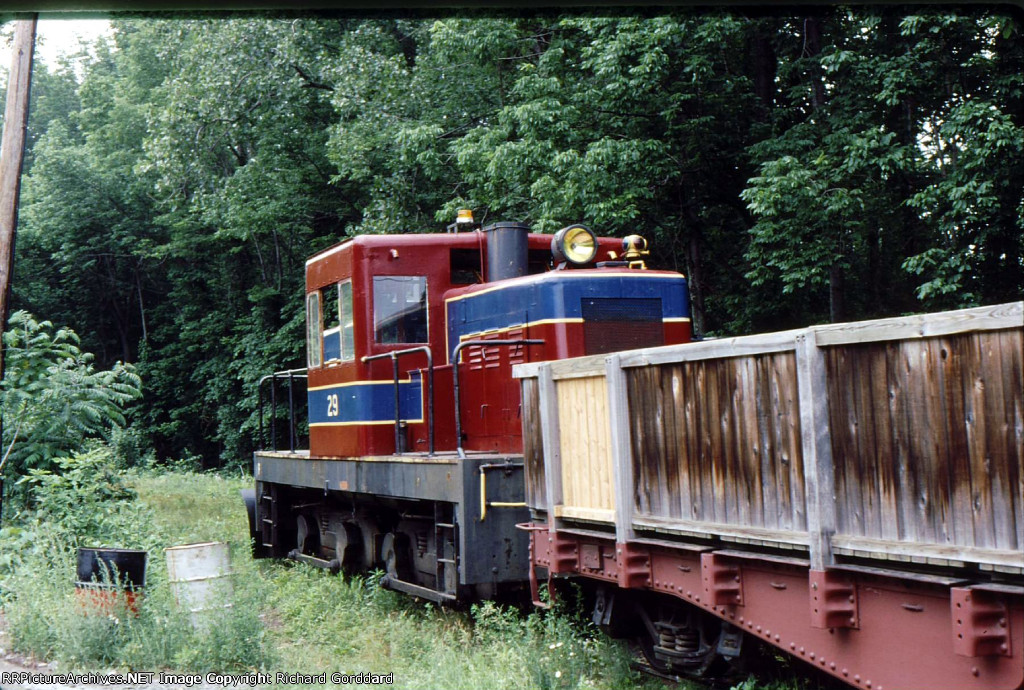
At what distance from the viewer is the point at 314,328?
30.2ft

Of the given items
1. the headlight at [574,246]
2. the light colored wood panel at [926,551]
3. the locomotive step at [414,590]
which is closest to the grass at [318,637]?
the locomotive step at [414,590]

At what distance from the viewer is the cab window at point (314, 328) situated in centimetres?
910

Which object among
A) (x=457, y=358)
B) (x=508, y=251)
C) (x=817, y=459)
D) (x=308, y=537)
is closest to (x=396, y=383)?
(x=457, y=358)

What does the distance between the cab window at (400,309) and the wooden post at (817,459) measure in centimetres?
472

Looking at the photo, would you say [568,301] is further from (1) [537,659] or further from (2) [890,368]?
(2) [890,368]

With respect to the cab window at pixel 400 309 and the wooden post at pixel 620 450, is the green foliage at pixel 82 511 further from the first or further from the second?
the wooden post at pixel 620 450

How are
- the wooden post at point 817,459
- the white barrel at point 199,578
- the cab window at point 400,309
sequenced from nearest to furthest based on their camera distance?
the wooden post at point 817,459 < the white barrel at point 199,578 < the cab window at point 400,309

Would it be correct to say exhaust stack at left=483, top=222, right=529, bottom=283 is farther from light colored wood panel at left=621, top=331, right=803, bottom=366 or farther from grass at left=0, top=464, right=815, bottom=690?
light colored wood panel at left=621, top=331, right=803, bottom=366

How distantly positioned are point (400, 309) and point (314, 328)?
1.46 m

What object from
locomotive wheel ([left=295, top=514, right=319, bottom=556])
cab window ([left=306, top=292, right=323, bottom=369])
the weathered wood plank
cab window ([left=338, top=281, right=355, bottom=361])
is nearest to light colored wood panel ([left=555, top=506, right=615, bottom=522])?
the weathered wood plank

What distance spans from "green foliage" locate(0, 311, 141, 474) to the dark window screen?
5.87 m

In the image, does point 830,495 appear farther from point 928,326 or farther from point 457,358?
point 457,358

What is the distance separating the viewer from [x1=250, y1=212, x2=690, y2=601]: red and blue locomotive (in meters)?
6.70

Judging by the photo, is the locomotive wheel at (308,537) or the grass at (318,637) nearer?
the grass at (318,637)
